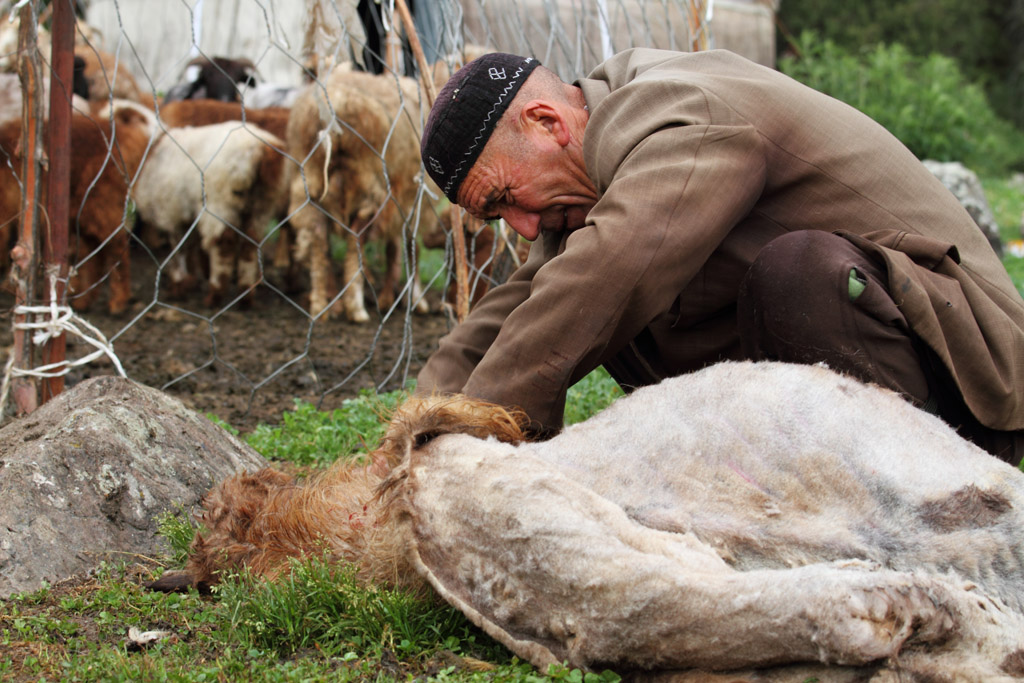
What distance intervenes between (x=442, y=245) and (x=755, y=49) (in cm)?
982

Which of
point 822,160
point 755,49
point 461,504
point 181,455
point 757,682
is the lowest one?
point 755,49

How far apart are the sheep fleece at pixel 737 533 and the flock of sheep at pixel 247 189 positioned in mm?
4357

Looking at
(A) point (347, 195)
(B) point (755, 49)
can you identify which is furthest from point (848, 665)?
(B) point (755, 49)

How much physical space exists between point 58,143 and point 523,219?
5.00 ft

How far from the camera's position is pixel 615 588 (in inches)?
57.7

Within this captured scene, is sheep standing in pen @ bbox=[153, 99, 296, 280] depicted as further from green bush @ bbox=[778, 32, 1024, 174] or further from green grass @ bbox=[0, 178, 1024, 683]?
green bush @ bbox=[778, 32, 1024, 174]

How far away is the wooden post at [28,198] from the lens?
288 cm

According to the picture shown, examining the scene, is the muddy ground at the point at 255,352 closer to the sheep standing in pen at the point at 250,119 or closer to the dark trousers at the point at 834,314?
the sheep standing in pen at the point at 250,119

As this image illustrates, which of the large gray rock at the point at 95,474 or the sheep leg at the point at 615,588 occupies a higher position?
the sheep leg at the point at 615,588

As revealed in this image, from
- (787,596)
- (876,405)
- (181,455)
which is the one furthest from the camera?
(181,455)

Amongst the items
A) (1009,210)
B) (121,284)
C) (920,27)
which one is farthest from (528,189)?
(920,27)

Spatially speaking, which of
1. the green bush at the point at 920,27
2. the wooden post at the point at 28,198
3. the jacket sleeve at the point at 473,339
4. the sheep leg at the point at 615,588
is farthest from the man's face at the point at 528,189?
the green bush at the point at 920,27

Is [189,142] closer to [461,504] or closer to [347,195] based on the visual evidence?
[347,195]

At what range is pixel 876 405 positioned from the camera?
5.76 feet
